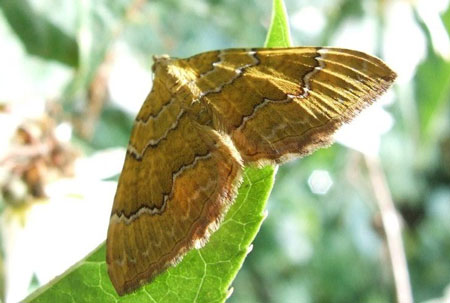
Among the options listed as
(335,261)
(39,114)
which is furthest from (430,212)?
(39,114)

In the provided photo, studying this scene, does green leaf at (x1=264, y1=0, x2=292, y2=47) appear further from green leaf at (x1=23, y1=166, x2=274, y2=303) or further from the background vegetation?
the background vegetation

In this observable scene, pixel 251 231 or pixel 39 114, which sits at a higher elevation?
pixel 251 231

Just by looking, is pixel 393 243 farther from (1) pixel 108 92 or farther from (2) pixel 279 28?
(2) pixel 279 28

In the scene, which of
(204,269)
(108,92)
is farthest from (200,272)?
(108,92)

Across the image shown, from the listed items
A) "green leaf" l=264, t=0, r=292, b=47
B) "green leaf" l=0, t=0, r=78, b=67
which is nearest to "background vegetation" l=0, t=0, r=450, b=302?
"green leaf" l=0, t=0, r=78, b=67

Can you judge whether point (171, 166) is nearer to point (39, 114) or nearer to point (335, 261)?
point (39, 114)

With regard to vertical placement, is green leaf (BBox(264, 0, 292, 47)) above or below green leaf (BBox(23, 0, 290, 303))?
above
